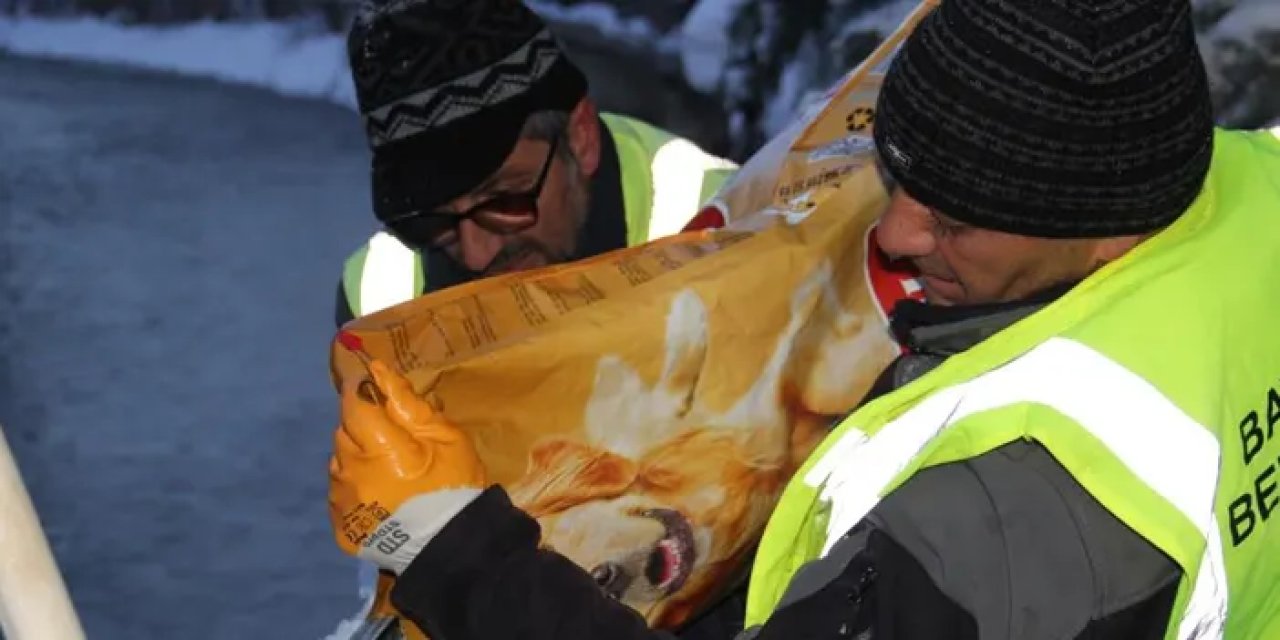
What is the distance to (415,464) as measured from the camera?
1545mm

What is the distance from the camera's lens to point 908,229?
4.70 ft

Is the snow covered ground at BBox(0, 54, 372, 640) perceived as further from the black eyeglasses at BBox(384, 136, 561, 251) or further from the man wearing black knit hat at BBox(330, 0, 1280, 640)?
the man wearing black knit hat at BBox(330, 0, 1280, 640)

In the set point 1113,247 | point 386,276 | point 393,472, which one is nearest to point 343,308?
point 386,276

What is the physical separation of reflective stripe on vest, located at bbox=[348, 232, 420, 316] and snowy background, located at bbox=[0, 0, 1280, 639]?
1.17 m

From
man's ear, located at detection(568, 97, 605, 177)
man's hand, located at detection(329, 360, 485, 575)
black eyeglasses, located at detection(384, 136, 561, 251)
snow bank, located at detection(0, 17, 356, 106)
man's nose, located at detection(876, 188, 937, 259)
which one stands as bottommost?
snow bank, located at detection(0, 17, 356, 106)

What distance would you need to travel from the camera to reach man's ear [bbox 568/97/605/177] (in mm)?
2293

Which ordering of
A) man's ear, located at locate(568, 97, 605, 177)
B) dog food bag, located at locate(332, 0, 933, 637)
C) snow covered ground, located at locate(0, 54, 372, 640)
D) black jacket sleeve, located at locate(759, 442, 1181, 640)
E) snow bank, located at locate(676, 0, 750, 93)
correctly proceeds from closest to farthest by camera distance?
black jacket sleeve, located at locate(759, 442, 1181, 640), dog food bag, located at locate(332, 0, 933, 637), man's ear, located at locate(568, 97, 605, 177), snow covered ground, located at locate(0, 54, 372, 640), snow bank, located at locate(676, 0, 750, 93)

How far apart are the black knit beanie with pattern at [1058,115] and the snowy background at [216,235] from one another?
2.36m

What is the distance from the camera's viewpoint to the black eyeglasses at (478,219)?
2.17 metres

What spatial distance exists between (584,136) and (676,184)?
6.2 inches

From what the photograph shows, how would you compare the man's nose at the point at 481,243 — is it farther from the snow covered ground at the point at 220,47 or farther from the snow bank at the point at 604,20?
the snow covered ground at the point at 220,47

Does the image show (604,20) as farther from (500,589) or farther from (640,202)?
(500,589)

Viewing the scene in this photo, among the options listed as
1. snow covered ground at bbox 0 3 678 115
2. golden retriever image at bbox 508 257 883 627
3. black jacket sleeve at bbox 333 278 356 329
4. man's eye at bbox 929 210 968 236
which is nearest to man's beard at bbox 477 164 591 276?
black jacket sleeve at bbox 333 278 356 329

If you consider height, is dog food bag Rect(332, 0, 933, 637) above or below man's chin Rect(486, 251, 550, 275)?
above
